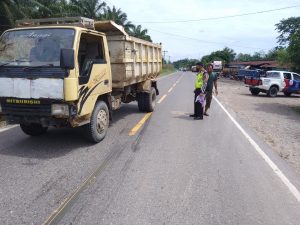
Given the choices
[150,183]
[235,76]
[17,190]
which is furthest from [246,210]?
[235,76]

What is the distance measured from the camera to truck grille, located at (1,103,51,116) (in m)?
6.70

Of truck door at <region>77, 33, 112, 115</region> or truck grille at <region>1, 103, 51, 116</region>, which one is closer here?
truck grille at <region>1, 103, 51, 116</region>

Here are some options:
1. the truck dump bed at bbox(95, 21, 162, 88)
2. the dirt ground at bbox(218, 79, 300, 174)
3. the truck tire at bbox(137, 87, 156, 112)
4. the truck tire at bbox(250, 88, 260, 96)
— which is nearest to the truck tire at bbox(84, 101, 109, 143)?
the truck dump bed at bbox(95, 21, 162, 88)

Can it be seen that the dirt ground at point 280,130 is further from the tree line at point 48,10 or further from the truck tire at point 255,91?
the tree line at point 48,10

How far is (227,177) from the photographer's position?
590 centimetres

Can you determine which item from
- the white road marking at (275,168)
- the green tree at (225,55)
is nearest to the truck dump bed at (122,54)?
the white road marking at (275,168)

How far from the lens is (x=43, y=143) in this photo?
772 centimetres

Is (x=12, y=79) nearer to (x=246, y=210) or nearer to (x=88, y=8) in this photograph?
(x=246, y=210)

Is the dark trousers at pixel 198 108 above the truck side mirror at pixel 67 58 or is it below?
below

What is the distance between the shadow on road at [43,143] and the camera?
22.8ft

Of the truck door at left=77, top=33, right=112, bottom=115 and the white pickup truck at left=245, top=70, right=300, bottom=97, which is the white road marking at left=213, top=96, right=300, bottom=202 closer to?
the truck door at left=77, top=33, right=112, bottom=115

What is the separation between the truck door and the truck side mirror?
0.52 m

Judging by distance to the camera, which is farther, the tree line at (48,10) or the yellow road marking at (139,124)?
the tree line at (48,10)

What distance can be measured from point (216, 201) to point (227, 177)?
3.54 feet
